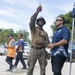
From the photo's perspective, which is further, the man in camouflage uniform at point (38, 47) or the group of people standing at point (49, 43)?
the man in camouflage uniform at point (38, 47)

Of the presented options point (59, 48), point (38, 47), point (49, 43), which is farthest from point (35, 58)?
point (59, 48)

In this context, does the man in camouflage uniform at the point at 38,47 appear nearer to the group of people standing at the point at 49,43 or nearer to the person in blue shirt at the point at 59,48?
the group of people standing at the point at 49,43

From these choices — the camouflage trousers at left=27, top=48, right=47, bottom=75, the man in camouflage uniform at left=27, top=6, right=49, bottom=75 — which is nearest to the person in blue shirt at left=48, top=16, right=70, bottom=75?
the man in camouflage uniform at left=27, top=6, right=49, bottom=75

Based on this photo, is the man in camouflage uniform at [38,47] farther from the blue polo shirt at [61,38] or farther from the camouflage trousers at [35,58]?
the blue polo shirt at [61,38]

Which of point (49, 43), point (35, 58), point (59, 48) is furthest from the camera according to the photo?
point (35, 58)

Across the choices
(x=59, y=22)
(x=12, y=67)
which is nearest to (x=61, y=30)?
(x=59, y=22)

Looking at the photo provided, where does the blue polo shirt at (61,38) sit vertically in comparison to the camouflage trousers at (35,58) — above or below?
above

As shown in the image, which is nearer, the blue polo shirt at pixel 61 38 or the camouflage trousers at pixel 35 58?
the blue polo shirt at pixel 61 38

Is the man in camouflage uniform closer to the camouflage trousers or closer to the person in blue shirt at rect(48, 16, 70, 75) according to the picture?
the camouflage trousers

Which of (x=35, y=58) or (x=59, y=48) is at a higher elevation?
(x=59, y=48)

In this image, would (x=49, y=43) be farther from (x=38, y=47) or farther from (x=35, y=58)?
(x=35, y=58)

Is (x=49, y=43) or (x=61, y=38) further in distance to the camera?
(x=49, y=43)

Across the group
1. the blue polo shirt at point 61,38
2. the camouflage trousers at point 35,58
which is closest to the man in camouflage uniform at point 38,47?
the camouflage trousers at point 35,58

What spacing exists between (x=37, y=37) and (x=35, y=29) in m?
0.24
